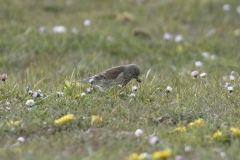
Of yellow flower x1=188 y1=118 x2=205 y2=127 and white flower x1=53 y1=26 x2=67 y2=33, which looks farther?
white flower x1=53 y1=26 x2=67 y2=33

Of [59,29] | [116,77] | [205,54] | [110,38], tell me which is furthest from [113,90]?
[59,29]

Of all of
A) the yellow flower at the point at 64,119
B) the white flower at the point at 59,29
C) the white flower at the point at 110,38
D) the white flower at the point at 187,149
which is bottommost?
the white flower at the point at 110,38

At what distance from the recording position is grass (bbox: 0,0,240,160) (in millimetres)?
5000

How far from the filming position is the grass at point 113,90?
16.4ft

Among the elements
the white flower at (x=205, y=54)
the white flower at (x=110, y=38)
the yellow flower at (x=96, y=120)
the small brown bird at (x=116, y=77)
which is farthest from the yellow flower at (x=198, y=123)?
the white flower at (x=110, y=38)

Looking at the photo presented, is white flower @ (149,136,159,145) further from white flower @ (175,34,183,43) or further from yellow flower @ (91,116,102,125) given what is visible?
white flower @ (175,34,183,43)

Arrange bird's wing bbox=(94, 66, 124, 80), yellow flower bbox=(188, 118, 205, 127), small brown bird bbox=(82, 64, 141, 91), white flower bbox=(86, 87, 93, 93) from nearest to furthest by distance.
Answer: yellow flower bbox=(188, 118, 205, 127), white flower bbox=(86, 87, 93, 93), small brown bird bbox=(82, 64, 141, 91), bird's wing bbox=(94, 66, 124, 80)

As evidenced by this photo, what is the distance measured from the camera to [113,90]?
20.9 ft

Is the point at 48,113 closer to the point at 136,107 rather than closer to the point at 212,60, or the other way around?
the point at 136,107

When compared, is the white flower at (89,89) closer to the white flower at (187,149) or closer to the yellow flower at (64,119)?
the yellow flower at (64,119)

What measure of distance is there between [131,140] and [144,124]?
1.48 feet

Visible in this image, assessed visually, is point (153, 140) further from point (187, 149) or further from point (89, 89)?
point (89, 89)

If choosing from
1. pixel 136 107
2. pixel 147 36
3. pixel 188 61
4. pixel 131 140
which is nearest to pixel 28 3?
pixel 147 36

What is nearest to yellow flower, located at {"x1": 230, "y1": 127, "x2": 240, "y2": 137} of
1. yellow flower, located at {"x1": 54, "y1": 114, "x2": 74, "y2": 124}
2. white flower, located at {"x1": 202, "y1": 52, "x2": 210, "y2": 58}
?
yellow flower, located at {"x1": 54, "y1": 114, "x2": 74, "y2": 124}
